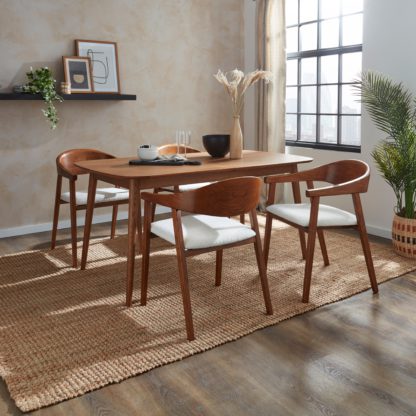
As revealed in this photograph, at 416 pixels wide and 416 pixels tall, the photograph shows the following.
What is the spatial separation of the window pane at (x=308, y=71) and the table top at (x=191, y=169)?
1.89 metres

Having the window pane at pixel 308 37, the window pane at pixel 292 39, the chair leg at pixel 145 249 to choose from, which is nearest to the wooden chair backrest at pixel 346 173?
the chair leg at pixel 145 249

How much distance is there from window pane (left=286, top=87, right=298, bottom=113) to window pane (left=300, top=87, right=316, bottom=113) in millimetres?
95

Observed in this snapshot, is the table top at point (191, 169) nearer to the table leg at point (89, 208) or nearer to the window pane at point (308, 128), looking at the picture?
the table leg at point (89, 208)

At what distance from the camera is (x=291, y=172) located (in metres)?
3.47

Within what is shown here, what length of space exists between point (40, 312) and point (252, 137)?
3475mm

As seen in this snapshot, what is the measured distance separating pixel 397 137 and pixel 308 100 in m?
1.71

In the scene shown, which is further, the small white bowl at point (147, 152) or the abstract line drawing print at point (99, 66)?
the abstract line drawing print at point (99, 66)

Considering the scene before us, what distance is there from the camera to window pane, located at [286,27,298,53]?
5.36 m

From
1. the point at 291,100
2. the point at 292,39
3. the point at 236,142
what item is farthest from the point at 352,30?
the point at 236,142

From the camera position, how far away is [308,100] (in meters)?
5.31

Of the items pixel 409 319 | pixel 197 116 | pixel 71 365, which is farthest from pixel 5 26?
pixel 409 319

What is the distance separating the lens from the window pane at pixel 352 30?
15.2 feet

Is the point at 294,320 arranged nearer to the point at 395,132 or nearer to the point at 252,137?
the point at 395,132

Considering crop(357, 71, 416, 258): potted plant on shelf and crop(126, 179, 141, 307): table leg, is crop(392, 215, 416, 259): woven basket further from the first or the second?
crop(126, 179, 141, 307): table leg
